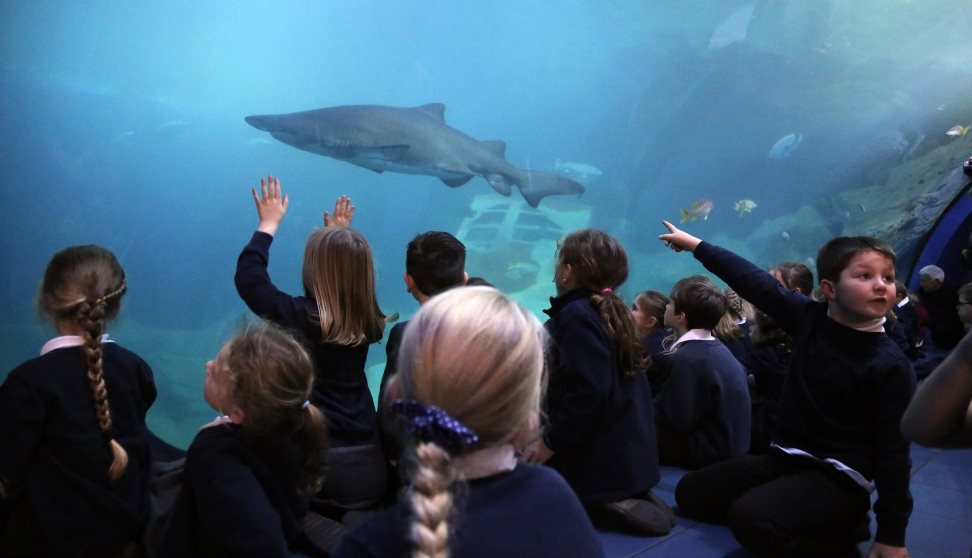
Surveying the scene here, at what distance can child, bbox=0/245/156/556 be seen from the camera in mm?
1540

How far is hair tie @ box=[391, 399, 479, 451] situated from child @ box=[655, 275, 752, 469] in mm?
2298

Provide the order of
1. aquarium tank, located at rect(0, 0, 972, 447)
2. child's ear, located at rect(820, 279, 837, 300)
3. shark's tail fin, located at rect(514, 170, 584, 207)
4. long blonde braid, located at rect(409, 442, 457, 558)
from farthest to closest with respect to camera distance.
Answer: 1. aquarium tank, located at rect(0, 0, 972, 447)
2. shark's tail fin, located at rect(514, 170, 584, 207)
3. child's ear, located at rect(820, 279, 837, 300)
4. long blonde braid, located at rect(409, 442, 457, 558)

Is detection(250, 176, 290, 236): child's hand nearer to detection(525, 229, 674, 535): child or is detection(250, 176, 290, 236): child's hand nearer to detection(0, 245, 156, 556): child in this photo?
detection(0, 245, 156, 556): child

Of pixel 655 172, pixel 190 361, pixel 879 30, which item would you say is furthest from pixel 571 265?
pixel 655 172

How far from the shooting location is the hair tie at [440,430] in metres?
0.73

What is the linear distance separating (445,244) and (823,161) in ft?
82.6

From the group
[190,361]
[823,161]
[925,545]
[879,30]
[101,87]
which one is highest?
[101,87]

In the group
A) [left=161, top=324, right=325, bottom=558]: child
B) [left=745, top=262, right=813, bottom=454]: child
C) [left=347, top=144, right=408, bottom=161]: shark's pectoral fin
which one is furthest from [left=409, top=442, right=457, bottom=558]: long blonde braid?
[left=347, top=144, right=408, bottom=161]: shark's pectoral fin

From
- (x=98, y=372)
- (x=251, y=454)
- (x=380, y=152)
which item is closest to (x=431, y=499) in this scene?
(x=251, y=454)

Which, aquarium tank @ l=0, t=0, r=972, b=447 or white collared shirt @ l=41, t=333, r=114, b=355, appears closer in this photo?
white collared shirt @ l=41, t=333, r=114, b=355

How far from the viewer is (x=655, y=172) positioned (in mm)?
31219

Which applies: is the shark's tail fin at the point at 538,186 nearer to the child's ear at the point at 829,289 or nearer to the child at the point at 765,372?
the child at the point at 765,372

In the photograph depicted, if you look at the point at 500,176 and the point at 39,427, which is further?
the point at 500,176

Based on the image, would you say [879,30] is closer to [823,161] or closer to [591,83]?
[823,161]
